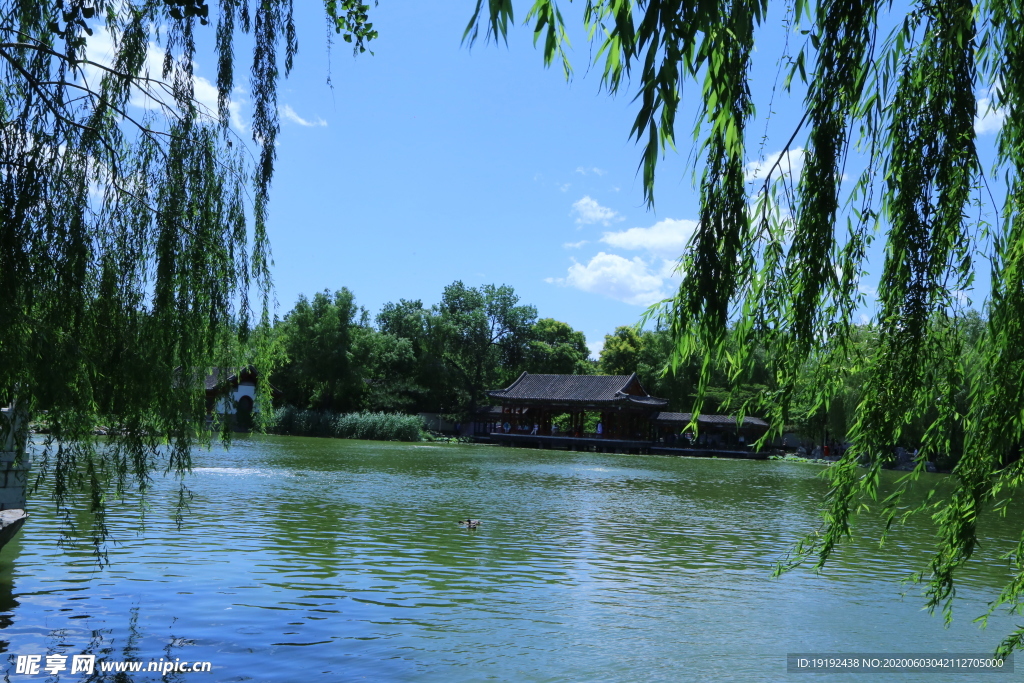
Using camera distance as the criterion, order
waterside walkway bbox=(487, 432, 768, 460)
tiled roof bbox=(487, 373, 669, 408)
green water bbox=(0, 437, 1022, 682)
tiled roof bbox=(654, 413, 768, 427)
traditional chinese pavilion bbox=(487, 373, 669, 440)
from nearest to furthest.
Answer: green water bbox=(0, 437, 1022, 682), tiled roof bbox=(654, 413, 768, 427), waterside walkway bbox=(487, 432, 768, 460), tiled roof bbox=(487, 373, 669, 408), traditional chinese pavilion bbox=(487, 373, 669, 440)

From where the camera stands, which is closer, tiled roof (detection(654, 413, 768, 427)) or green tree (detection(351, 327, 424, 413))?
tiled roof (detection(654, 413, 768, 427))

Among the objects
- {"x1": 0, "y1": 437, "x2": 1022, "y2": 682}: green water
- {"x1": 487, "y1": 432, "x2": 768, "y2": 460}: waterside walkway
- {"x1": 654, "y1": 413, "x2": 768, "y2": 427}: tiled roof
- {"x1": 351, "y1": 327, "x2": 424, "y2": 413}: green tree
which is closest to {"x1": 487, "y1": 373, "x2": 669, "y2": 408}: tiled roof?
{"x1": 654, "y1": 413, "x2": 768, "y2": 427}: tiled roof

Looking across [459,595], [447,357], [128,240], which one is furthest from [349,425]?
[128,240]

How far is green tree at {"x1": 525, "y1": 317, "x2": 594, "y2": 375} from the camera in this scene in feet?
185

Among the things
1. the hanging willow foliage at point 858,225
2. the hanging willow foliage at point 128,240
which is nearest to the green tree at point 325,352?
the hanging willow foliage at point 128,240

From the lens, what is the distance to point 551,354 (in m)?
56.5

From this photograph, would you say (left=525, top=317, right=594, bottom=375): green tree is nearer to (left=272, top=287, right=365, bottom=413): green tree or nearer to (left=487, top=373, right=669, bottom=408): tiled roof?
(left=487, top=373, right=669, bottom=408): tiled roof

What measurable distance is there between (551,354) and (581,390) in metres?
12.3

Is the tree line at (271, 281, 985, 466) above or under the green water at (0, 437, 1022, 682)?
above

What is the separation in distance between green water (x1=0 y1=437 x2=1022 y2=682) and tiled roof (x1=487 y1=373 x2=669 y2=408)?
2805 cm

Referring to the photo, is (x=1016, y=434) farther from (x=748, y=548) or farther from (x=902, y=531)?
(x=902, y=531)

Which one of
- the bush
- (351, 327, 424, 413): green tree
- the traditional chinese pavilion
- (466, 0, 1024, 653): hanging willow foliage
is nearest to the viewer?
(466, 0, 1024, 653): hanging willow foliage

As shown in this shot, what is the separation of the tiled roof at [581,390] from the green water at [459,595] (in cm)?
2805

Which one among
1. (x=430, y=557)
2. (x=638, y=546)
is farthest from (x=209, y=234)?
(x=638, y=546)
